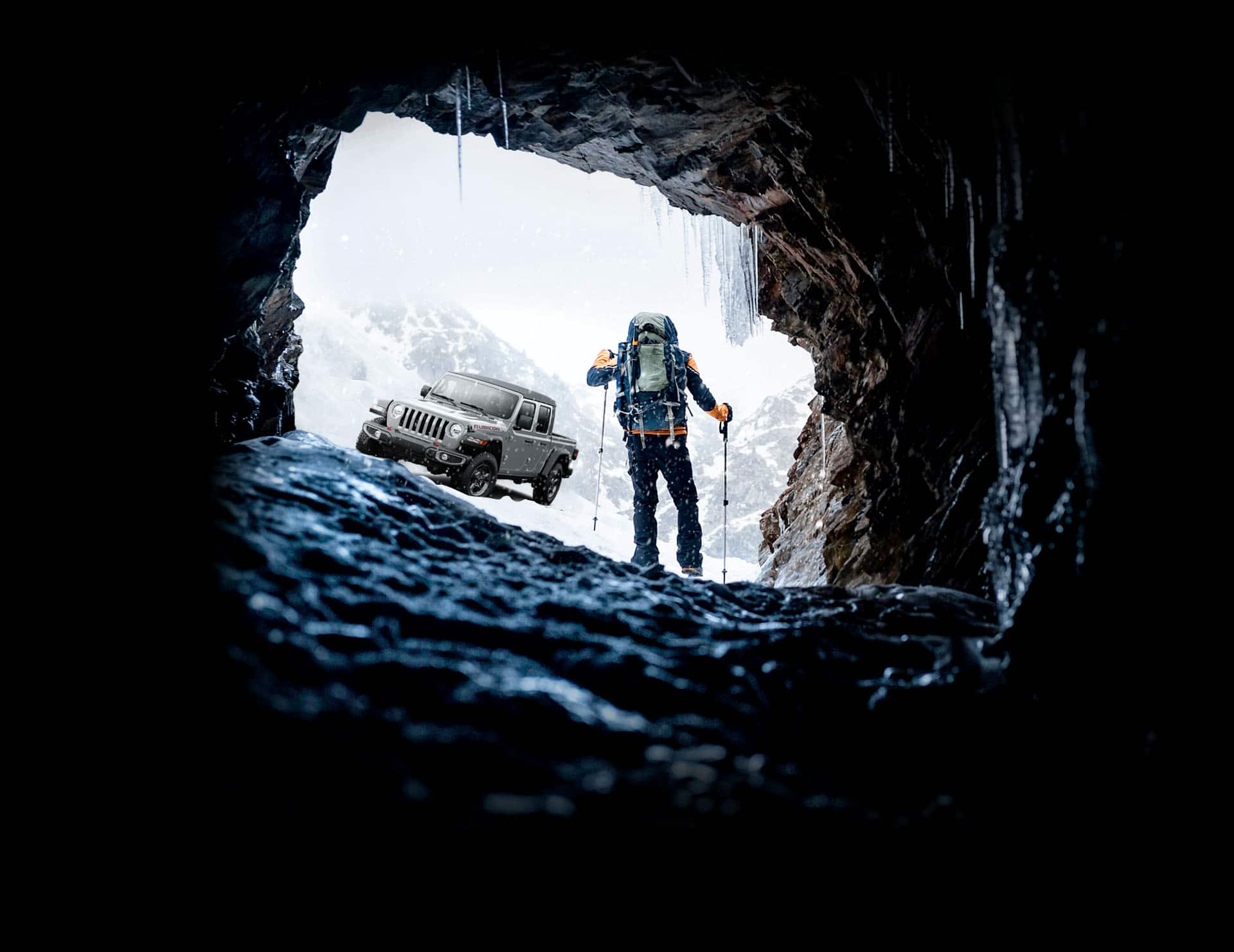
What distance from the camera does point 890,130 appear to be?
3.97m

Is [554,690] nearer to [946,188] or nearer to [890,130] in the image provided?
[946,188]

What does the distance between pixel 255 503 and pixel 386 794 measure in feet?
6.86

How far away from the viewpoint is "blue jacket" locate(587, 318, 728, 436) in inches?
269

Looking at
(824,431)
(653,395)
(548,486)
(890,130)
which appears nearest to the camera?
(890,130)

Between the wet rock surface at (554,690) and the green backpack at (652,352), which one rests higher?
the green backpack at (652,352)

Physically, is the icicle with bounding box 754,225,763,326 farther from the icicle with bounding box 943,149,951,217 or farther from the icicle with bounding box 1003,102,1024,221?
the icicle with bounding box 1003,102,1024,221

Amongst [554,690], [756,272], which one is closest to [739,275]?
[756,272]

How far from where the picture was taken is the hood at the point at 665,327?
22.9ft

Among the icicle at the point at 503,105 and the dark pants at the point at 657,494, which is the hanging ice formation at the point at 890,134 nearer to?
the icicle at the point at 503,105

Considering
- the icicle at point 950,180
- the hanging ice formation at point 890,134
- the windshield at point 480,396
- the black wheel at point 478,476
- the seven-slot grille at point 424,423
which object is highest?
the hanging ice formation at point 890,134

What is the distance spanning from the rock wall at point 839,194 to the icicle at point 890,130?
0.02 m

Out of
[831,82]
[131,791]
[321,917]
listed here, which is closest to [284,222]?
[831,82]

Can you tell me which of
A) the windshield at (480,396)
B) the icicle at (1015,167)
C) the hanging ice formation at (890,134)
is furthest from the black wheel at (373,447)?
the icicle at (1015,167)

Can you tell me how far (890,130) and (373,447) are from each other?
7850 mm
